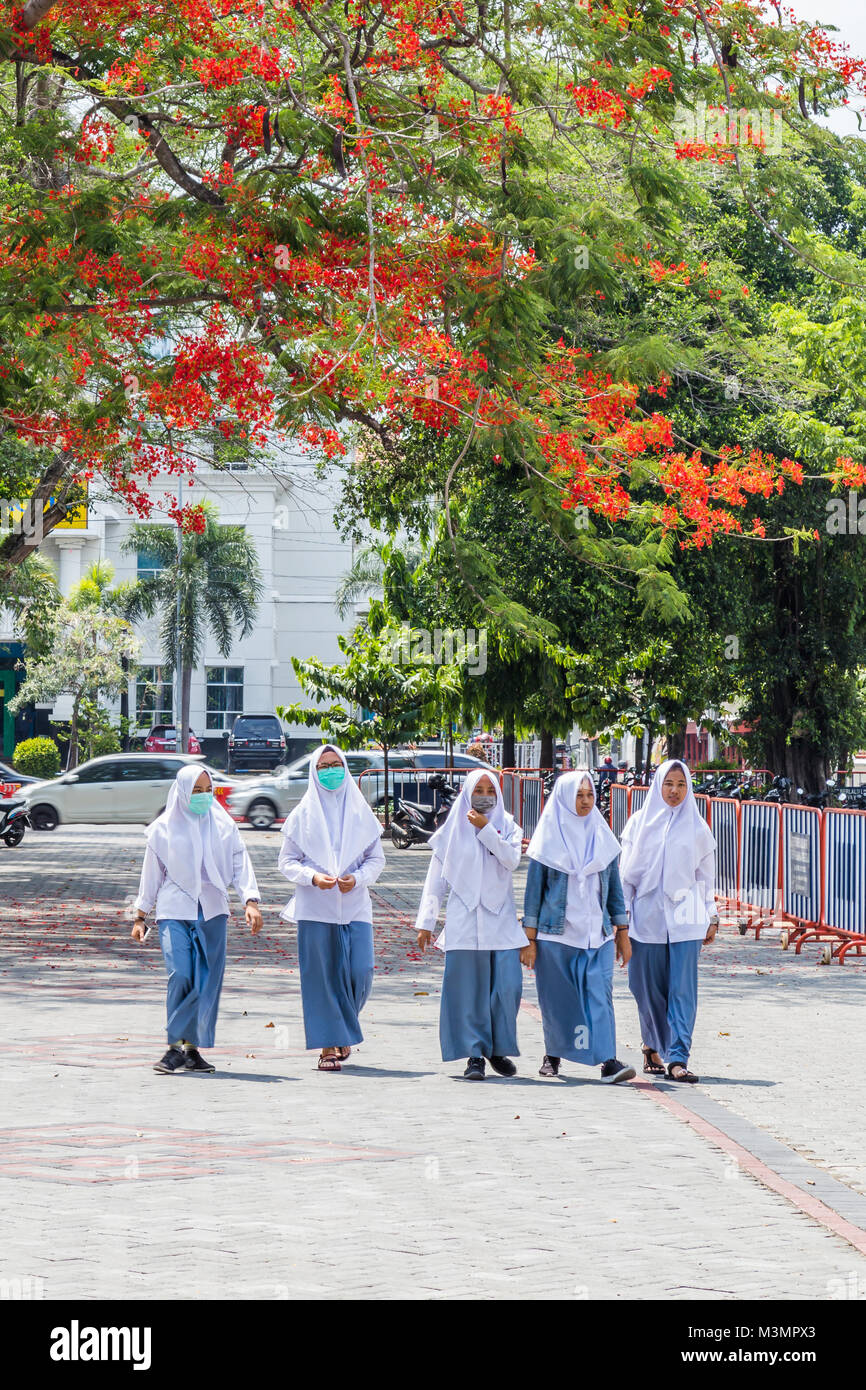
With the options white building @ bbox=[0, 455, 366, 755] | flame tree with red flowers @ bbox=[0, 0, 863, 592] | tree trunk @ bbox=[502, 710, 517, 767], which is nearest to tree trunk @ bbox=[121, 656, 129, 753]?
white building @ bbox=[0, 455, 366, 755]

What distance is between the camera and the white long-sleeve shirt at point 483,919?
Result: 970 centimetres

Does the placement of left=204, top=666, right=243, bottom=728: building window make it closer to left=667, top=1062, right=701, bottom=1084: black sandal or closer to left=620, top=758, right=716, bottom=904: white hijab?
left=620, top=758, right=716, bottom=904: white hijab

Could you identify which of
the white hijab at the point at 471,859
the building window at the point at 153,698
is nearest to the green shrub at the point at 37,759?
the building window at the point at 153,698

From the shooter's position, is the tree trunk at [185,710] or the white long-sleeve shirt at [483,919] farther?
the tree trunk at [185,710]

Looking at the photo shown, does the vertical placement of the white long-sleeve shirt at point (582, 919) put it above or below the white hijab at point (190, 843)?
below

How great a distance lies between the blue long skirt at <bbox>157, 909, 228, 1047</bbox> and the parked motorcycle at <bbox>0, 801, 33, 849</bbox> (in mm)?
21549

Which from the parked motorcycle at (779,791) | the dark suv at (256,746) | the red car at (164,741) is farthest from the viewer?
the red car at (164,741)

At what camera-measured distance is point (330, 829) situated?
10.0m

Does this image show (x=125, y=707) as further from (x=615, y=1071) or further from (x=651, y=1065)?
(x=615, y=1071)

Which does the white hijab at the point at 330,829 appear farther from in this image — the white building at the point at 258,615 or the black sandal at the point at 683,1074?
the white building at the point at 258,615

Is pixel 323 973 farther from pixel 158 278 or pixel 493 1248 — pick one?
pixel 158 278

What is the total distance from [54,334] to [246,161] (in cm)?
228

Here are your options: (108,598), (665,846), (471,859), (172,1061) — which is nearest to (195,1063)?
(172,1061)

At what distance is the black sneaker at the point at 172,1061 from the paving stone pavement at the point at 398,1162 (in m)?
0.16
